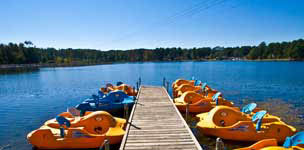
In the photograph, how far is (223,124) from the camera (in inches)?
350

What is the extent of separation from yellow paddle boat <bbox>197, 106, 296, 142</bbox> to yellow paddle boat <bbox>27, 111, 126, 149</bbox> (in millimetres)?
4324

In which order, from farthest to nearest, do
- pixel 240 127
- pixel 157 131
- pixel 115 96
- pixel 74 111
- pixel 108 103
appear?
pixel 115 96
pixel 108 103
pixel 74 111
pixel 240 127
pixel 157 131

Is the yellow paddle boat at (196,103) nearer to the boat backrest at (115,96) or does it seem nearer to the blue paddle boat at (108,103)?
the blue paddle boat at (108,103)

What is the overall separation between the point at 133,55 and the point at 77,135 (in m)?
152

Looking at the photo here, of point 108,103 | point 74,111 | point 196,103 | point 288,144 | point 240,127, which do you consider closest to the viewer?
point 288,144

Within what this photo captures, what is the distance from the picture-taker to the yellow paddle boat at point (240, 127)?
834 centimetres

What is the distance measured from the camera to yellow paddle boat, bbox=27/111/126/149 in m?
7.78

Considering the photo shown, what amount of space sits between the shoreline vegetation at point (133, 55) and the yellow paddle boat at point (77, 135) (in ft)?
309

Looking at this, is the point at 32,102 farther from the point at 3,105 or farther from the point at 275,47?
the point at 275,47

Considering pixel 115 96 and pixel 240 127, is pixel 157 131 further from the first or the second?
pixel 115 96

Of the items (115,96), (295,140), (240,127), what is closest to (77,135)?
(115,96)

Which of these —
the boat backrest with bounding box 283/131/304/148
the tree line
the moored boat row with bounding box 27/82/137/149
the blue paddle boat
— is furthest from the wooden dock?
the tree line

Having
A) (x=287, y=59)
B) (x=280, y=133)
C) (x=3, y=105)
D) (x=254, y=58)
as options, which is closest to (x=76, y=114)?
(x=280, y=133)

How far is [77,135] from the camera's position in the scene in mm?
7887
